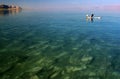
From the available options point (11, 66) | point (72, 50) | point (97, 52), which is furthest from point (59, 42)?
point (11, 66)

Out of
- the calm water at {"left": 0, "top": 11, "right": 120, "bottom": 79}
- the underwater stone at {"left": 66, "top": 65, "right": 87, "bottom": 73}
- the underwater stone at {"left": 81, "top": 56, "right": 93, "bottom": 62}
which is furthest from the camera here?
the underwater stone at {"left": 81, "top": 56, "right": 93, "bottom": 62}

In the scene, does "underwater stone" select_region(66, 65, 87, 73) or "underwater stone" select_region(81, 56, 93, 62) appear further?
"underwater stone" select_region(81, 56, 93, 62)

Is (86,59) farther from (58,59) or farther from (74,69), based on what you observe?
(74,69)

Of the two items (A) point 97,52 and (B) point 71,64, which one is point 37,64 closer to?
(B) point 71,64

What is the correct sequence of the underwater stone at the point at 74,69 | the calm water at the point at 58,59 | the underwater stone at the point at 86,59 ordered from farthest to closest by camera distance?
1. the underwater stone at the point at 86,59
2. the underwater stone at the point at 74,69
3. the calm water at the point at 58,59

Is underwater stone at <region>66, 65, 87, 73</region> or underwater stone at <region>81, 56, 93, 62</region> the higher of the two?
underwater stone at <region>81, 56, 93, 62</region>

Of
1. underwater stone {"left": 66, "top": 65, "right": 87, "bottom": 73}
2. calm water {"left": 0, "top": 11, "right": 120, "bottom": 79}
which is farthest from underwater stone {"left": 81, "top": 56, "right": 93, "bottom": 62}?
underwater stone {"left": 66, "top": 65, "right": 87, "bottom": 73}

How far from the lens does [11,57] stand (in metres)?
24.4

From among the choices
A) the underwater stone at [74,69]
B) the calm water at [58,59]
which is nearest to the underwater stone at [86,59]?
the calm water at [58,59]

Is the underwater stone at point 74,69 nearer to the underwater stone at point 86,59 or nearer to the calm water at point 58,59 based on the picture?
the calm water at point 58,59

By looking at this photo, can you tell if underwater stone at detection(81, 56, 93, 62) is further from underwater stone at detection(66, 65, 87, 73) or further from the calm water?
underwater stone at detection(66, 65, 87, 73)

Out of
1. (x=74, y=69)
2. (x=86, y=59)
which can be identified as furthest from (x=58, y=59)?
(x=74, y=69)

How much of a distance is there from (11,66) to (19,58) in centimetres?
249

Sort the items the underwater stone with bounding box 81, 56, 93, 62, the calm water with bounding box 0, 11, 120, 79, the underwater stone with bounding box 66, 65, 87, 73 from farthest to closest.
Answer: the underwater stone with bounding box 81, 56, 93, 62, the underwater stone with bounding box 66, 65, 87, 73, the calm water with bounding box 0, 11, 120, 79
